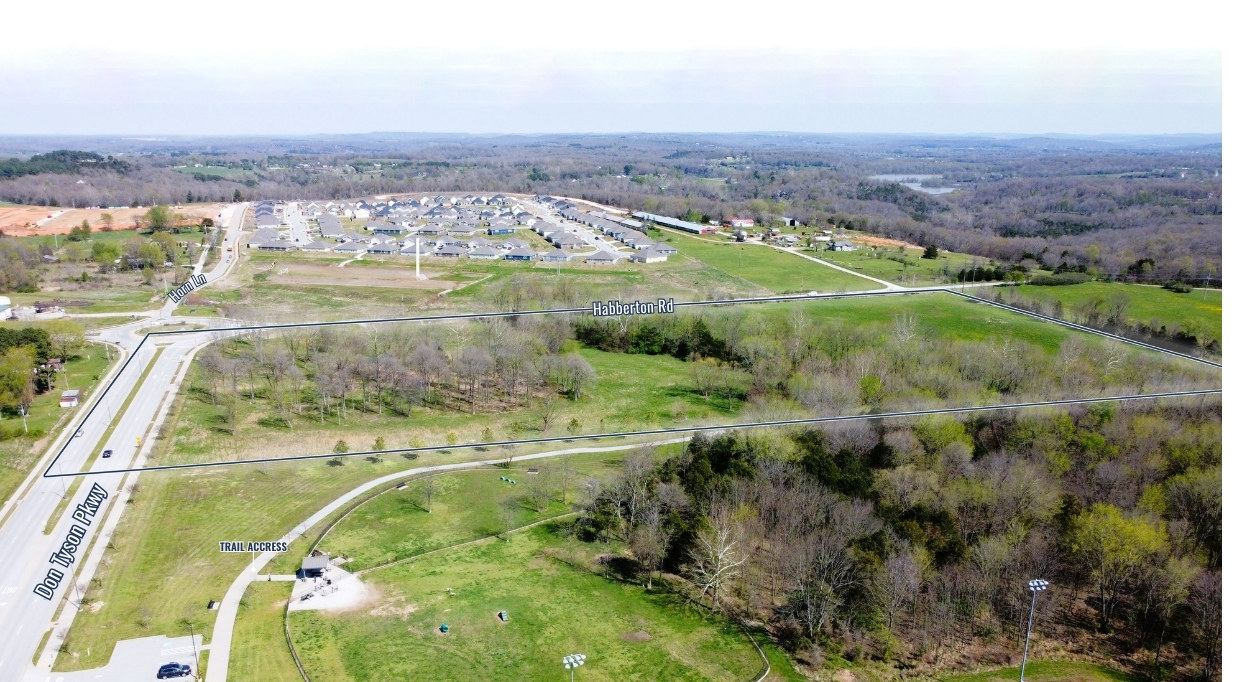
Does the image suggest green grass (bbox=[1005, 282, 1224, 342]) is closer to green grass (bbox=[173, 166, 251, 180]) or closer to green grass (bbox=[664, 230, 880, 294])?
green grass (bbox=[664, 230, 880, 294])

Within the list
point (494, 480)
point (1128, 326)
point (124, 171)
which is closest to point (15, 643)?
point (494, 480)

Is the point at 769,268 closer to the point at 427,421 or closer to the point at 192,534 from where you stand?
the point at 427,421

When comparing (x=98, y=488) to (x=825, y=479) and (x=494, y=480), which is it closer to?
(x=494, y=480)

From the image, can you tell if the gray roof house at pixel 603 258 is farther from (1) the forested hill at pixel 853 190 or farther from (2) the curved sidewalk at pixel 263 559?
(2) the curved sidewalk at pixel 263 559

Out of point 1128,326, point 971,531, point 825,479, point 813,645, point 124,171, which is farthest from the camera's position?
point 124,171

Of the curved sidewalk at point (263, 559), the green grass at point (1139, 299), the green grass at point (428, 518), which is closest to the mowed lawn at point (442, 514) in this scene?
the green grass at point (428, 518)

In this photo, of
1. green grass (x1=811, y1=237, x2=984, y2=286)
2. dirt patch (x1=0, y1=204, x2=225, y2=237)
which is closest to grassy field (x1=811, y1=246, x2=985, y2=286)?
green grass (x1=811, y1=237, x2=984, y2=286)

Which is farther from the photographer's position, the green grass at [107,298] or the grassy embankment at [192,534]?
the green grass at [107,298]
